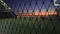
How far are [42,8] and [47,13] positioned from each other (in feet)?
0.14

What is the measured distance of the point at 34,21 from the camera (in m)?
0.74

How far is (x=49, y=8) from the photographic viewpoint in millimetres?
728

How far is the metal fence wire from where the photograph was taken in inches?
27.2

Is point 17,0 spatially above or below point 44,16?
above

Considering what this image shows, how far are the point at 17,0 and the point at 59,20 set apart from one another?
301 millimetres

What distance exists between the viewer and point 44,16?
2.35 ft

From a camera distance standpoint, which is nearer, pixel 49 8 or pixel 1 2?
pixel 49 8

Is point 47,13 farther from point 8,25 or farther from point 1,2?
point 1,2

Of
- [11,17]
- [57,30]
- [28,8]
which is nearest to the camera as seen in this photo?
[57,30]

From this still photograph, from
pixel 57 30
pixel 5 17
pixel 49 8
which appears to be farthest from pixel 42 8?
pixel 5 17

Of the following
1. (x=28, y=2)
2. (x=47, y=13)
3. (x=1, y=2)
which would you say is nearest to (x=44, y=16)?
(x=47, y=13)

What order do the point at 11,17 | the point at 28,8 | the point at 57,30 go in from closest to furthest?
the point at 57,30, the point at 28,8, the point at 11,17

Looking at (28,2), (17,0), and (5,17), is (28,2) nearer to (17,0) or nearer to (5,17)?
(17,0)

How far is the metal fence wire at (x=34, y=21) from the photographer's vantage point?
690mm
